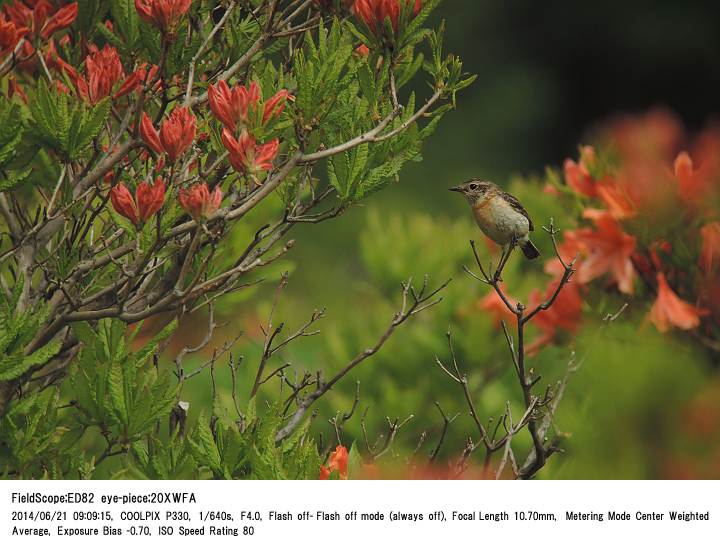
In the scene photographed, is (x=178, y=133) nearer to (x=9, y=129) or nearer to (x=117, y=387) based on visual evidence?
(x=9, y=129)

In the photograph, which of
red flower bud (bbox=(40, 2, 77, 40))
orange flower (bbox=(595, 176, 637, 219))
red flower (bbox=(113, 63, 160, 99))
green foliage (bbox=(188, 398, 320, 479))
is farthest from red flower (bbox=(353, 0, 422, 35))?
orange flower (bbox=(595, 176, 637, 219))

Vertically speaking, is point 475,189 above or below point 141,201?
above

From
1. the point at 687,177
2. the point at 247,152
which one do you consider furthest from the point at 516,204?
the point at 247,152

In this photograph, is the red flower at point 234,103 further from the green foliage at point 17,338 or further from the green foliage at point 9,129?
the green foliage at point 17,338

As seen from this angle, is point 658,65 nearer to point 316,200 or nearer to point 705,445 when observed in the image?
point 316,200

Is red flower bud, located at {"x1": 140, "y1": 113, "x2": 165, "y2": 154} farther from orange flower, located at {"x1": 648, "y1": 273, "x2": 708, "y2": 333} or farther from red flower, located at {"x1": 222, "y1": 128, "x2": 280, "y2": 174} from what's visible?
orange flower, located at {"x1": 648, "y1": 273, "x2": 708, "y2": 333}
